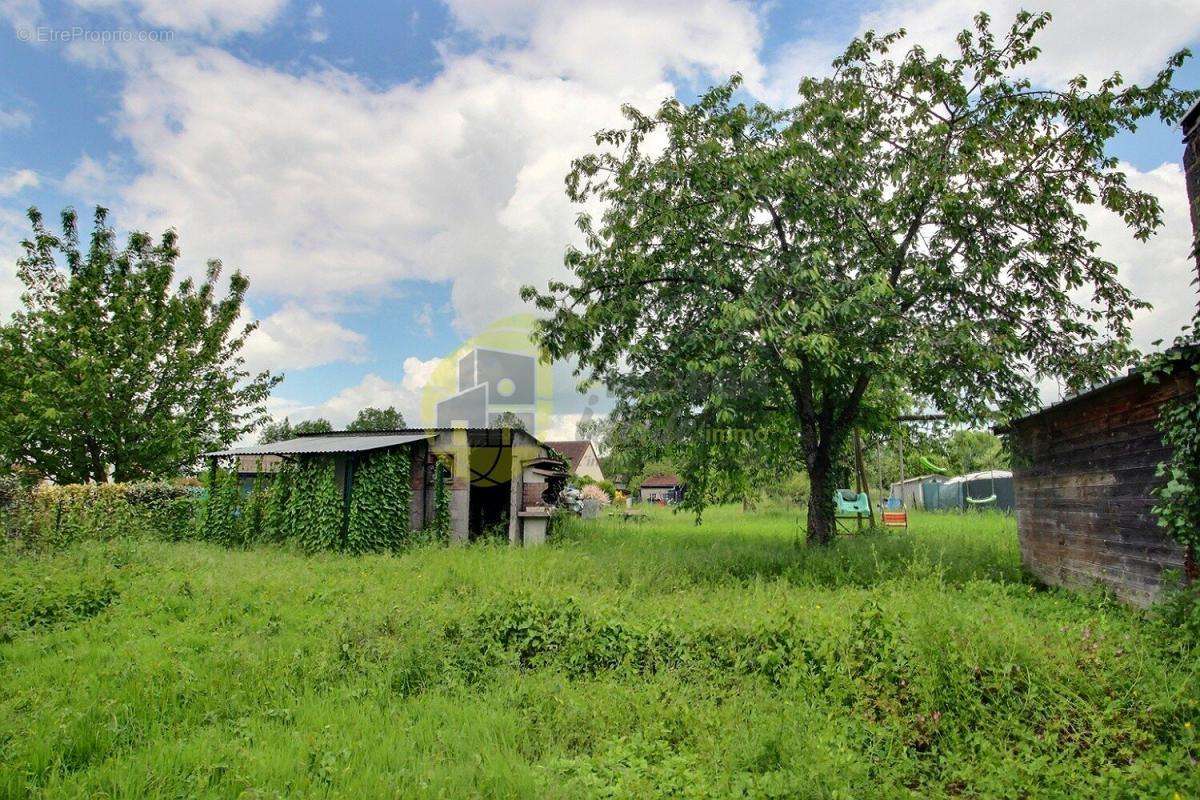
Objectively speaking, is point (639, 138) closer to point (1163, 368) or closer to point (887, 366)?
point (887, 366)

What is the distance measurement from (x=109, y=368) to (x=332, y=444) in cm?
936

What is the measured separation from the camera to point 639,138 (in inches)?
435

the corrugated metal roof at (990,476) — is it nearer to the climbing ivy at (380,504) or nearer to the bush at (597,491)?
the bush at (597,491)

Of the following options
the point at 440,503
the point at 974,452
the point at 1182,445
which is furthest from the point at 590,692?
the point at 974,452

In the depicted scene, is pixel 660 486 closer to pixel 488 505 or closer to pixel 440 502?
pixel 488 505

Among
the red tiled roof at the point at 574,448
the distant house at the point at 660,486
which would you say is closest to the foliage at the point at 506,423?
the red tiled roof at the point at 574,448

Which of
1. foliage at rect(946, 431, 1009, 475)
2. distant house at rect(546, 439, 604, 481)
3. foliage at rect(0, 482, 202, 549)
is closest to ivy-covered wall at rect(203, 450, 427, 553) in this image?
foliage at rect(0, 482, 202, 549)

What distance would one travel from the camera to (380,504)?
40.1ft

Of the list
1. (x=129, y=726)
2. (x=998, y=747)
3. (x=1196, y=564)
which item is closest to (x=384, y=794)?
(x=129, y=726)

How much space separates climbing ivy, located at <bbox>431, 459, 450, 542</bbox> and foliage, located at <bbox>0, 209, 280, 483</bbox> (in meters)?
10.1

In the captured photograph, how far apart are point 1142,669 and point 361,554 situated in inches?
436

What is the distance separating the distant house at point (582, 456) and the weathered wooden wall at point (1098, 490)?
38500 mm

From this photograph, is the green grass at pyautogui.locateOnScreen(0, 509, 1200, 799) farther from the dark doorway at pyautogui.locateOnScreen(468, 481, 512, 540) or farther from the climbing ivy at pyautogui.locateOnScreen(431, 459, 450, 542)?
the dark doorway at pyautogui.locateOnScreen(468, 481, 512, 540)

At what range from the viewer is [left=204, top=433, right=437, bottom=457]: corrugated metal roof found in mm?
12375
